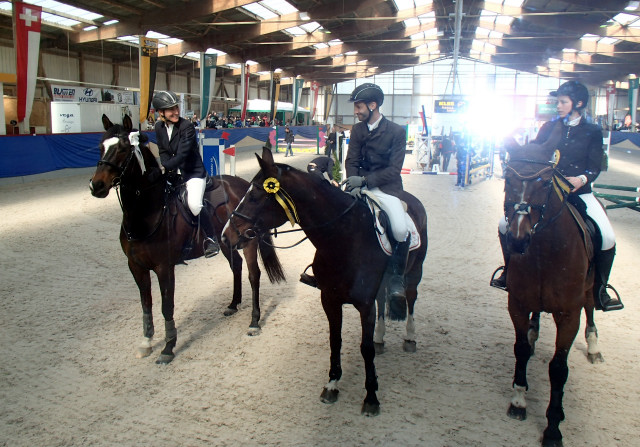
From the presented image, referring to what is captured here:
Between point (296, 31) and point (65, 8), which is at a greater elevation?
point (296, 31)

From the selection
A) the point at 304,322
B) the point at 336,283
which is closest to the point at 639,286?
the point at 304,322

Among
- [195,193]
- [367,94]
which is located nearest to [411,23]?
[195,193]

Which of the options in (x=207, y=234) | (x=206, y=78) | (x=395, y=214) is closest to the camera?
(x=395, y=214)

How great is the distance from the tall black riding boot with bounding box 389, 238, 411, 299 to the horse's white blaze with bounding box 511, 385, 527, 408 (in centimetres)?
97

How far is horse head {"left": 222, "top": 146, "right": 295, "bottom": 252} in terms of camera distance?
9.45 ft

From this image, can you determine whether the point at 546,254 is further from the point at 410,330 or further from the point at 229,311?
the point at 229,311

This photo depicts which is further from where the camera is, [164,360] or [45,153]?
[45,153]

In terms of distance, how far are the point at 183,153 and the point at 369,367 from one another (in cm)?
254

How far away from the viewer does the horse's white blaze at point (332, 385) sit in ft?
10.8

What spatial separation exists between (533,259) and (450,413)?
3.84 feet

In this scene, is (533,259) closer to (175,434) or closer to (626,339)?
(626,339)

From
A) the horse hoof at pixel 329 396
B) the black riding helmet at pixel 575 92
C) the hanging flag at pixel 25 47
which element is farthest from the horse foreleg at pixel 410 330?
the hanging flag at pixel 25 47

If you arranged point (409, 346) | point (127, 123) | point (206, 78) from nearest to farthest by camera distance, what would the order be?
1. point (127, 123)
2. point (409, 346)
3. point (206, 78)

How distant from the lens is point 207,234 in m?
4.56
